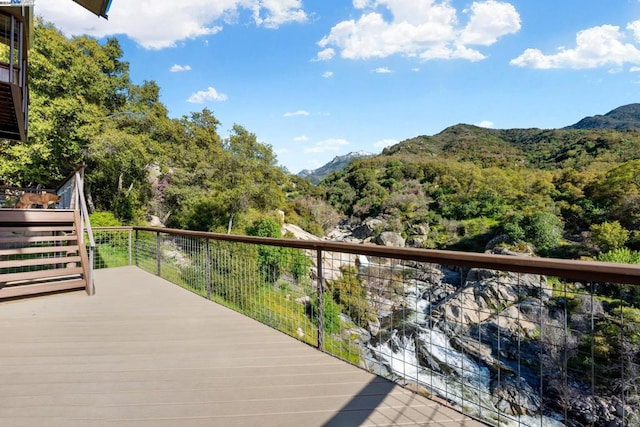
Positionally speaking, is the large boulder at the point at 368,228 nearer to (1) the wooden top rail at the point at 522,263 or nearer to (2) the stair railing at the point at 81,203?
(2) the stair railing at the point at 81,203

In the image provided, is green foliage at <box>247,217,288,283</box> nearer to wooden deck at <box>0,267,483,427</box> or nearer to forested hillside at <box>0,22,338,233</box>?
wooden deck at <box>0,267,483,427</box>

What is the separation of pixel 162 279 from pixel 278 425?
495 cm

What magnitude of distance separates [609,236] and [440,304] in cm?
1842

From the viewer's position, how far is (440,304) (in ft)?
15.4

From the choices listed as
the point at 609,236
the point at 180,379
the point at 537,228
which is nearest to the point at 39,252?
the point at 180,379

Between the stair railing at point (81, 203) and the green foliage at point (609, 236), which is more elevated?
the stair railing at point (81, 203)

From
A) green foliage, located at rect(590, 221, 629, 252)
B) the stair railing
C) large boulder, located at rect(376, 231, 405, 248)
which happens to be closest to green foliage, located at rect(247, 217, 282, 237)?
the stair railing

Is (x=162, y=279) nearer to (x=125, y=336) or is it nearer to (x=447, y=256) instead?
(x=125, y=336)

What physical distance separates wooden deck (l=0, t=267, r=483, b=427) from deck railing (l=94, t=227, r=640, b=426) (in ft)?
1.01

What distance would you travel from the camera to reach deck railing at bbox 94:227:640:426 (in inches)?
57.9

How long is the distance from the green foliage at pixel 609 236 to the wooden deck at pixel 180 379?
815 inches

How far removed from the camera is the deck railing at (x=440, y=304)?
4.83 feet

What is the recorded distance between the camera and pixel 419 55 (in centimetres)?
2634

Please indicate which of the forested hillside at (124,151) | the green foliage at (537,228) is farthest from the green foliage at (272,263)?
the green foliage at (537,228)
